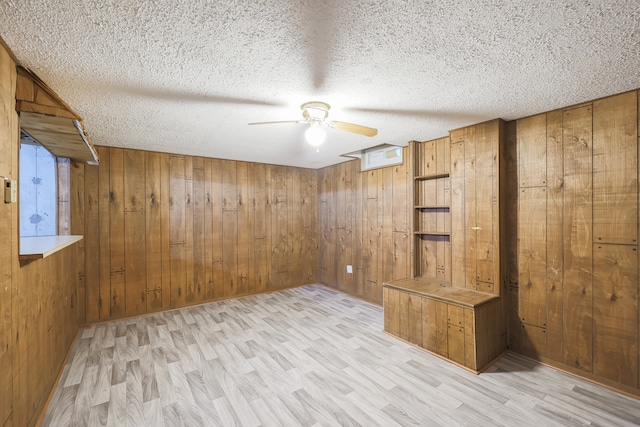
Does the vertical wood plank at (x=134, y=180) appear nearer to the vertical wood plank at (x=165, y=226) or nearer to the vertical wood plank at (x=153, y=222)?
the vertical wood plank at (x=153, y=222)

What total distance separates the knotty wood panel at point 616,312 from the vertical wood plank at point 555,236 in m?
0.21

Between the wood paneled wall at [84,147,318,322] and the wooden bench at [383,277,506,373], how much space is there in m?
2.41

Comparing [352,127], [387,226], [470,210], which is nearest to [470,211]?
[470,210]

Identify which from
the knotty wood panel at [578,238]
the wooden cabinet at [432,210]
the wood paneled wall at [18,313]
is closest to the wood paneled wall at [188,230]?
the wood paneled wall at [18,313]

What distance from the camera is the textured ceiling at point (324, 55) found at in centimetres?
117

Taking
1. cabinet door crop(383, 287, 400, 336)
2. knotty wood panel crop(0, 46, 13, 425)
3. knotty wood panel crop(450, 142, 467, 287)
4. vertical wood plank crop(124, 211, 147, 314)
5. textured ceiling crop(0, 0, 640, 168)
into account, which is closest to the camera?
textured ceiling crop(0, 0, 640, 168)

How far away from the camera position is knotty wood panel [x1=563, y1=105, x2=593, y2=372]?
7.04 ft

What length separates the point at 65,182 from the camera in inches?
123

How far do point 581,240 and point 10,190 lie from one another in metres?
3.90

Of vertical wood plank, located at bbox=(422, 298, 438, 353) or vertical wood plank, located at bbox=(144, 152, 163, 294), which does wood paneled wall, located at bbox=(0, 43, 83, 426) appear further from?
vertical wood plank, located at bbox=(422, 298, 438, 353)

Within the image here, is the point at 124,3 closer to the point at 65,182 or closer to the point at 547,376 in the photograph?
the point at 65,182

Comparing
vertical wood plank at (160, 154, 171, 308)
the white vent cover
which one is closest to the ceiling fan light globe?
the white vent cover

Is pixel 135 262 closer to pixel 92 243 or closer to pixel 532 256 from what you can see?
pixel 92 243

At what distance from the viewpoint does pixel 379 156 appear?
391cm
